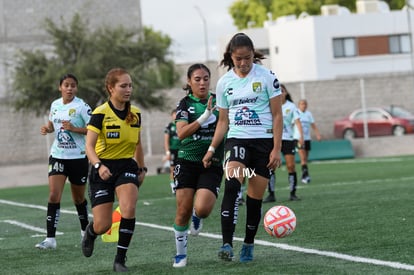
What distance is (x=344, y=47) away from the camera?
75.1 metres

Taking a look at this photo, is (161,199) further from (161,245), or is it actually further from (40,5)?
(40,5)

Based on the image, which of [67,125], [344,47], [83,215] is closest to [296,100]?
[344,47]

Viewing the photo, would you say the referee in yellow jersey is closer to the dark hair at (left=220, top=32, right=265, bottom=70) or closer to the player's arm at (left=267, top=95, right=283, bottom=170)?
the dark hair at (left=220, top=32, right=265, bottom=70)

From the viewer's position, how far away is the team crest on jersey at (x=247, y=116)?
1023cm

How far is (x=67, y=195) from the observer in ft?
87.5

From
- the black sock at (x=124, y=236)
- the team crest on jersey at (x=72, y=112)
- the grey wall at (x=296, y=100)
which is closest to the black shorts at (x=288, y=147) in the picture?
the team crest on jersey at (x=72, y=112)

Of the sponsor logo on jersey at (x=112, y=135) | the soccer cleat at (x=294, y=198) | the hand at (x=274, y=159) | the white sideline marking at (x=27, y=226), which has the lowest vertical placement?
the white sideline marking at (x=27, y=226)

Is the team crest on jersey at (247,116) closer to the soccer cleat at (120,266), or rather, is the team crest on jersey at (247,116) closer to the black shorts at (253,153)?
the black shorts at (253,153)

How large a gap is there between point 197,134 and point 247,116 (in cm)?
74

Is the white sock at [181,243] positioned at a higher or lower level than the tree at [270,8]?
lower

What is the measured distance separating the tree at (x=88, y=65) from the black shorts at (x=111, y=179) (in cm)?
3023

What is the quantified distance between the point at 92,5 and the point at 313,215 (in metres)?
41.0

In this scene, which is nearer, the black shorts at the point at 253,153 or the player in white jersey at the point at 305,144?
the black shorts at the point at 253,153

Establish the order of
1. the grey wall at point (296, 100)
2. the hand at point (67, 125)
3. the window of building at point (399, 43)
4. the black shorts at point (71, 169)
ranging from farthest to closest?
the window of building at point (399, 43)
the grey wall at point (296, 100)
the black shorts at point (71, 169)
the hand at point (67, 125)
